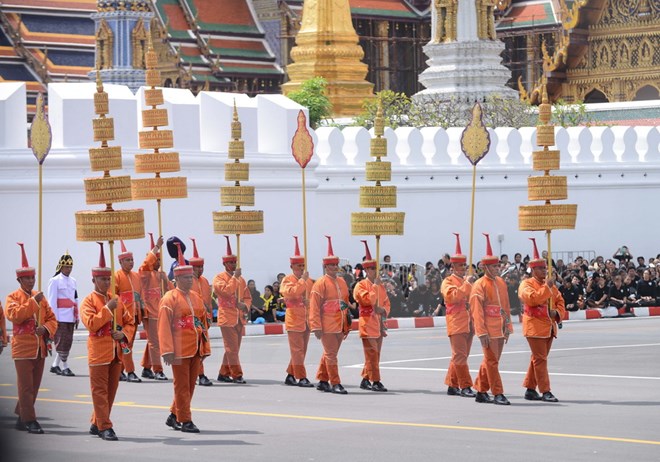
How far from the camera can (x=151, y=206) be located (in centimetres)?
2669

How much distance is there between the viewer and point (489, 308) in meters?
17.6

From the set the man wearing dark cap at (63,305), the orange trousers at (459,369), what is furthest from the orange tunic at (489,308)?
the man wearing dark cap at (63,305)

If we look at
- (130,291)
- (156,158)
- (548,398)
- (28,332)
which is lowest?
(548,398)

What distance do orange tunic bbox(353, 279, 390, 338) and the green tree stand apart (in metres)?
19.4

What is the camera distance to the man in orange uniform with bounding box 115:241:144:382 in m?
19.3

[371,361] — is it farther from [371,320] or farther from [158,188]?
[158,188]

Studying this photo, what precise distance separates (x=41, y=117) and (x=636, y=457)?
31.0 ft

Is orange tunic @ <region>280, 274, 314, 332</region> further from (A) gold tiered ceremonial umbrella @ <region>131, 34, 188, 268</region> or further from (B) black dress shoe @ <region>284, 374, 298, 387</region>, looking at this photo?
(A) gold tiered ceremonial umbrella @ <region>131, 34, 188, 268</region>

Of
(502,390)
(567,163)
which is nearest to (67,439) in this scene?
(502,390)

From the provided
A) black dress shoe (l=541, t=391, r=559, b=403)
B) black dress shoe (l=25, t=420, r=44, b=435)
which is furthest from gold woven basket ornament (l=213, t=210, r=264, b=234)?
black dress shoe (l=25, t=420, r=44, b=435)

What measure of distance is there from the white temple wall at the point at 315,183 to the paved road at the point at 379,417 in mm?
4589

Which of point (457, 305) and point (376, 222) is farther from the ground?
point (376, 222)

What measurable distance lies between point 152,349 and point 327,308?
6.48 feet

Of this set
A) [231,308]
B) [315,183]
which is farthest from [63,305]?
[315,183]
